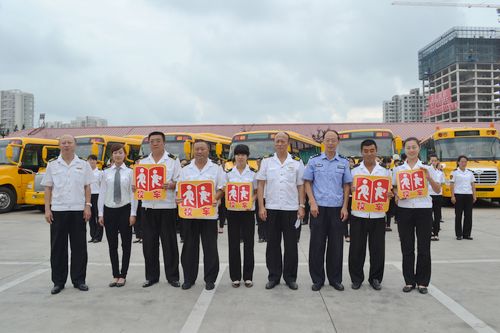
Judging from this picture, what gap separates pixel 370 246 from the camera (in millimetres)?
5176

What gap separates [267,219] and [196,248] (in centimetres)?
101

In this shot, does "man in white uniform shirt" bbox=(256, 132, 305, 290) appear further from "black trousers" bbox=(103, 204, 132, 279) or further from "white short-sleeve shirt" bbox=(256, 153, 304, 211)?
"black trousers" bbox=(103, 204, 132, 279)

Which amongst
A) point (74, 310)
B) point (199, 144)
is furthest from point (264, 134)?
point (74, 310)

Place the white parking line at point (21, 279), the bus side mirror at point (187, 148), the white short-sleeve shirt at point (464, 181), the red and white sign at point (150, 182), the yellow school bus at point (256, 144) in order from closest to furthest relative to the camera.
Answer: the red and white sign at point (150, 182), the white parking line at point (21, 279), the white short-sleeve shirt at point (464, 181), the yellow school bus at point (256, 144), the bus side mirror at point (187, 148)

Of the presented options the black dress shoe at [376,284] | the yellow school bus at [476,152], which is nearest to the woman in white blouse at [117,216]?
the black dress shoe at [376,284]

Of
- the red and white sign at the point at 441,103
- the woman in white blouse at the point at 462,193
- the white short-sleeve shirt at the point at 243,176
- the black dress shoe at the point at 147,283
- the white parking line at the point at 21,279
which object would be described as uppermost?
the red and white sign at the point at 441,103

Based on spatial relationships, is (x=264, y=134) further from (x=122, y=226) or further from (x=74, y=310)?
(x=74, y=310)

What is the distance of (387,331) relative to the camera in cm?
375

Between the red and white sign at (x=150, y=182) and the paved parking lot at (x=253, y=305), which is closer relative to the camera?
the paved parking lot at (x=253, y=305)

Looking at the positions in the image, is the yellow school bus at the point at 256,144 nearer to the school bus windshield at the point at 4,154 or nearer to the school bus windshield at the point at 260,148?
the school bus windshield at the point at 260,148

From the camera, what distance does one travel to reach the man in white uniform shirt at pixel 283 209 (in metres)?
5.20

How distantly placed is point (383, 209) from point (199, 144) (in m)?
2.51

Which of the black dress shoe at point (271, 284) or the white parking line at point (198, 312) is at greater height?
the black dress shoe at point (271, 284)

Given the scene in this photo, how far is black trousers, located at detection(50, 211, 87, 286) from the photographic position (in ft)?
16.8
